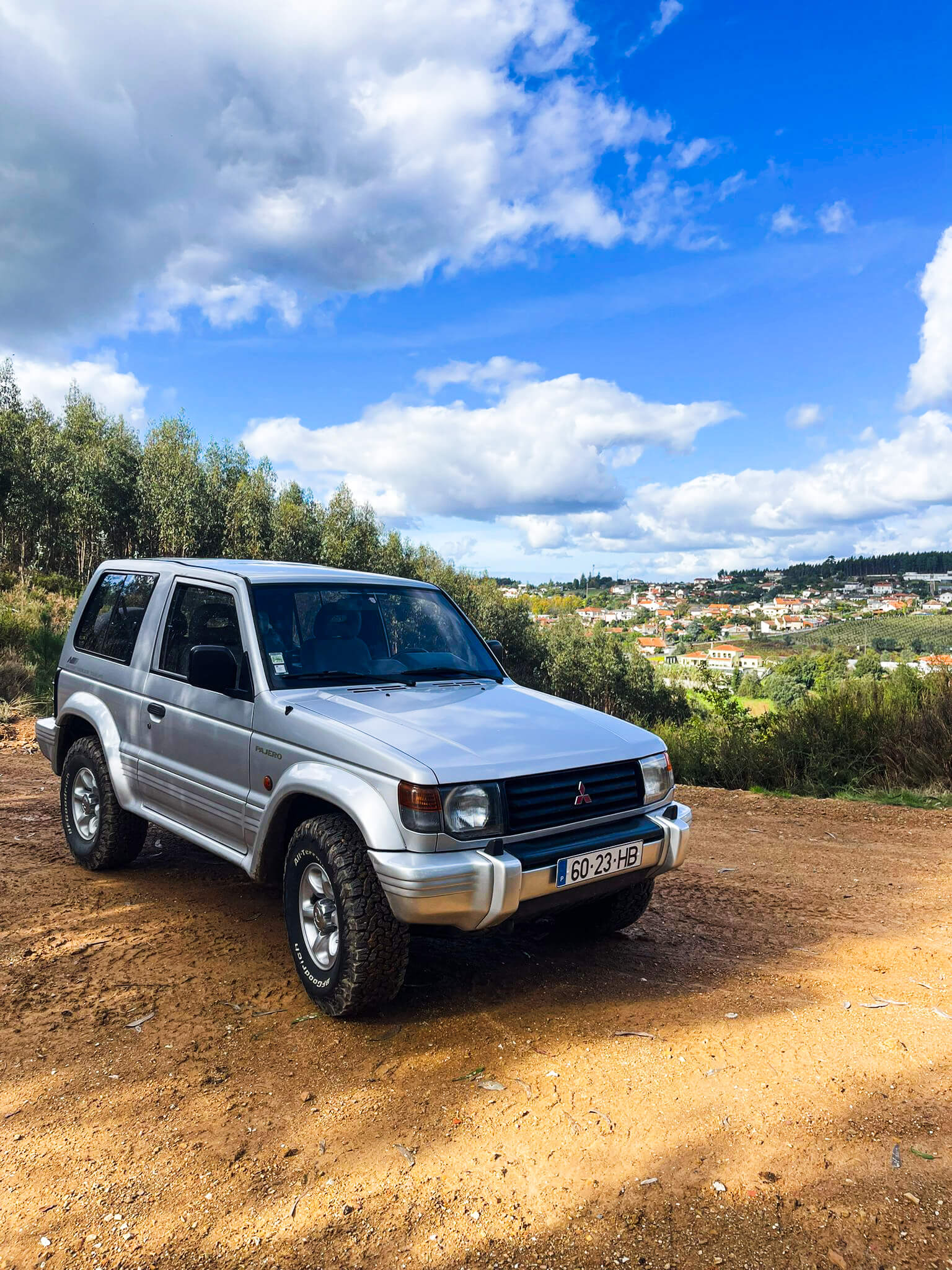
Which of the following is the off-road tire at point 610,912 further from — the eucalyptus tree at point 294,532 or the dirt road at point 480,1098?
the eucalyptus tree at point 294,532

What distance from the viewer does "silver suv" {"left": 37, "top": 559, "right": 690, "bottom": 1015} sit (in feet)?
10.5

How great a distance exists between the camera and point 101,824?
509 cm

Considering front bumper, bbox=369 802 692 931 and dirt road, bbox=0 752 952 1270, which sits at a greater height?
front bumper, bbox=369 802 692 931

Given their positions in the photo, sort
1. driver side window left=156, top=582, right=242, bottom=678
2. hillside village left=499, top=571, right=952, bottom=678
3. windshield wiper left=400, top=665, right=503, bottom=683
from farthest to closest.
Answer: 1. hillside village left=499, top=571, right=952, bottom=678
2. windshield wiper left=400, top=665, right=503, bottom=683
3. driver side window left=156, top=582, right=242, bottom=678

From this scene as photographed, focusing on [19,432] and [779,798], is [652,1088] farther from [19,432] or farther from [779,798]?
[19,432]

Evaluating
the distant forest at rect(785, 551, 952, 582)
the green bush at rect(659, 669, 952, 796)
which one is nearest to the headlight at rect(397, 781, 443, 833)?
the green bush at rect(659, 669, 952, 796)

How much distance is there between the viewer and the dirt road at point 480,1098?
7.43 ft

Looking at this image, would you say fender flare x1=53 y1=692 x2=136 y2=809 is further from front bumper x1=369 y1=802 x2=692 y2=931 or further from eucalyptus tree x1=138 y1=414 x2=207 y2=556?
eucalyptus tree x1=138 y1=414 x2=207 y2=556

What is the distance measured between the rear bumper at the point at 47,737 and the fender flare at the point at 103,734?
65 millimetres

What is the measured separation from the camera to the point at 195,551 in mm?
44938

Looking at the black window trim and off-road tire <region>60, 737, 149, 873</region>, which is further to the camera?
off-road tire <region>60, 737, 149, 873</region>

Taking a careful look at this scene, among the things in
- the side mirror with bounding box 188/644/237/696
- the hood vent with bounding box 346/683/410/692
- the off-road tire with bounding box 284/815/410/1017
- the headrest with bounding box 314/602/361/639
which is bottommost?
the off-road tire with bounding box 284/815/410/1017

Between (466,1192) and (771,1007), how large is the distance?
1.78m

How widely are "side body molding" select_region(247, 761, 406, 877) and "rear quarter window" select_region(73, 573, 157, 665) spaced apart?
1843 mm
